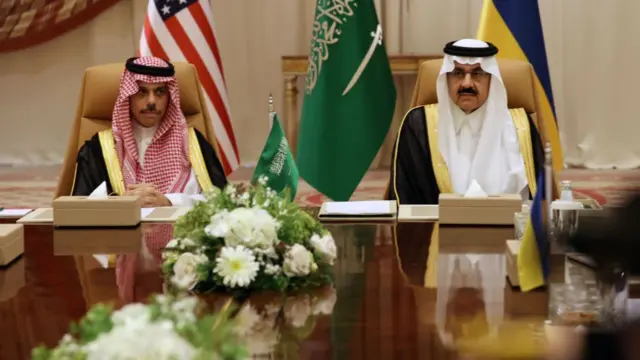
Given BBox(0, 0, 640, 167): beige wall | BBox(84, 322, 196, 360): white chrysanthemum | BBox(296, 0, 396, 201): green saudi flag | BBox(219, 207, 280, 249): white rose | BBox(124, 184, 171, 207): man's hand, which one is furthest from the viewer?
BBox(0, 0, 640, 167): beige wall

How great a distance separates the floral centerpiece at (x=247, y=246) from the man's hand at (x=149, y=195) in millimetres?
1494

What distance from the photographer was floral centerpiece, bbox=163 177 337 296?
73.1 inches

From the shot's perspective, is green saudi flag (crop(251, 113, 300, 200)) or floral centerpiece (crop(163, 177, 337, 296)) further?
green saudi flag (crop(251, 113, 300, 200))

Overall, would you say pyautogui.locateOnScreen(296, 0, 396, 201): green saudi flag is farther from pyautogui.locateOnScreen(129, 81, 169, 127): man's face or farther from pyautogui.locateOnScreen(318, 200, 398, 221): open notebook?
pyautogui.locateOnScreen(318, 200, 398, 221): open notebook

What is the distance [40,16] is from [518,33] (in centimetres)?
435

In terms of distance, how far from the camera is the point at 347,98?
16.1 ft

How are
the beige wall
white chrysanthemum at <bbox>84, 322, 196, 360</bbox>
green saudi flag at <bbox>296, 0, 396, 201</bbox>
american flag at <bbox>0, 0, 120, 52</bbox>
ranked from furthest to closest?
american flag at <bbox>0, 0, 120, 52</bbox>, the beige wall, green saudi flag at <bbox>296, 0, 396, 201</bbox>, white chrysanthemum at <bbox>84, 322, 196, 360</bbox>

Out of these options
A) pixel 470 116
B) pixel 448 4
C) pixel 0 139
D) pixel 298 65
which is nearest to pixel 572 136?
pixel 448 4

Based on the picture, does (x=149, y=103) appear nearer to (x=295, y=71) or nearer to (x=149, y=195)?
(x=149, y=195)

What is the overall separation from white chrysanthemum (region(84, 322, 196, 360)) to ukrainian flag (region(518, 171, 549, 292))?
1085 mm

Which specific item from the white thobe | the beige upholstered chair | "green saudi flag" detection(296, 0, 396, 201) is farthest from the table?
the beige upholstered chair

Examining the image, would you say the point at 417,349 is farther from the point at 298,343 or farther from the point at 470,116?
the point at 470,116

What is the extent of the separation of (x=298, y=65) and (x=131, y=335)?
644 cm

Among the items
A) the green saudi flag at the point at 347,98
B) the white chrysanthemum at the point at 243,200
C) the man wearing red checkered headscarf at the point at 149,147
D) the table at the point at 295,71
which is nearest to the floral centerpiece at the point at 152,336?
the white chrysanthemum at the point at 243,200
